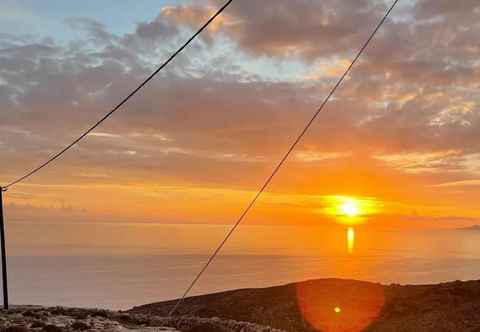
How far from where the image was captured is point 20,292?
152 metres

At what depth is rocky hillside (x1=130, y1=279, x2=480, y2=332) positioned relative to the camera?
27.4 metres

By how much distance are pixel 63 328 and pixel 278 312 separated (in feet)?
45.0

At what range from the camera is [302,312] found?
101ft

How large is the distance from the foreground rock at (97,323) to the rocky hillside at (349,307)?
5887mm

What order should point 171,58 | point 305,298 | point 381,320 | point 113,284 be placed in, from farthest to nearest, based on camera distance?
point 113,284
point 305,298
point 381,320
point 171,58

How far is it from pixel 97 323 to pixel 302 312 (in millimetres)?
12203

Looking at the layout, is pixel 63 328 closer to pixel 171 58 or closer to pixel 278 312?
pixel 171 58

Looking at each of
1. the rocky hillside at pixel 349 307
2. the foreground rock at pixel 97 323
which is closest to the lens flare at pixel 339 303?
the rocky hillside at pixel 349 307

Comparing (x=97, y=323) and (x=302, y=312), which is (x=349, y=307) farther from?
(x=97, y=323)

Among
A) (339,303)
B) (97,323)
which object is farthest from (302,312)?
(97,323)

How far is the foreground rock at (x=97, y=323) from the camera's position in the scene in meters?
21.0

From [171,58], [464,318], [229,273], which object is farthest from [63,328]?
[229,273]

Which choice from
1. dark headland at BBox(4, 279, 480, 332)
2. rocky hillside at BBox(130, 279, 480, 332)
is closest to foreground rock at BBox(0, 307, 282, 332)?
dark headland at BBox(4, 279, 480, 332)

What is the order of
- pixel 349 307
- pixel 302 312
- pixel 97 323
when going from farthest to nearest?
pixel 349 307
pixel 302 312
pixel 97 323
